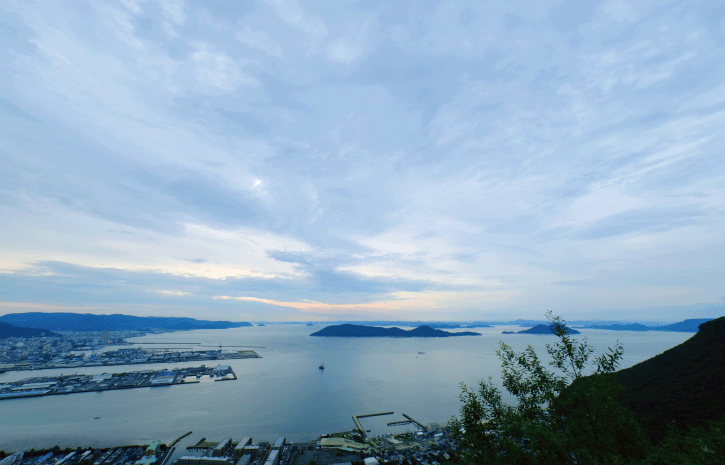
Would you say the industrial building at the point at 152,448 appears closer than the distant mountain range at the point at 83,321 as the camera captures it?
Yes

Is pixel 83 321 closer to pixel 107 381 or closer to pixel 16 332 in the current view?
pixel 16 332

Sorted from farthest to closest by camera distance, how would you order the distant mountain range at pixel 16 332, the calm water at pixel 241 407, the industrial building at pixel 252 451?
the distant mountain range at pixel 16 332 → the calm water at pixel 241 407 → the industrial building at pixel 252 451

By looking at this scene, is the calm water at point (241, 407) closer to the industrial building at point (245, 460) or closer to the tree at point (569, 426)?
the industrial building at point (245, 460)

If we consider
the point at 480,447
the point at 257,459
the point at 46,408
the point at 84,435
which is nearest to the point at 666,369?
the point at 480,447

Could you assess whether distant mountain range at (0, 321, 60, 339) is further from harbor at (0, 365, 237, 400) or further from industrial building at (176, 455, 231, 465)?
industrial building at (176, 455, 231, 465)

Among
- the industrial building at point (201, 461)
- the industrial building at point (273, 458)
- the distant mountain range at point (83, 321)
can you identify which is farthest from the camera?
the distant mountain range at point (83, 321)

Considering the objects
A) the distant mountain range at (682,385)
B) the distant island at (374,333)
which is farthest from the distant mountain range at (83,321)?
the distant mountain range at (682,385)

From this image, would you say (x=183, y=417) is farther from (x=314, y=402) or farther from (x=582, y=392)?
(x=582, y=392)
